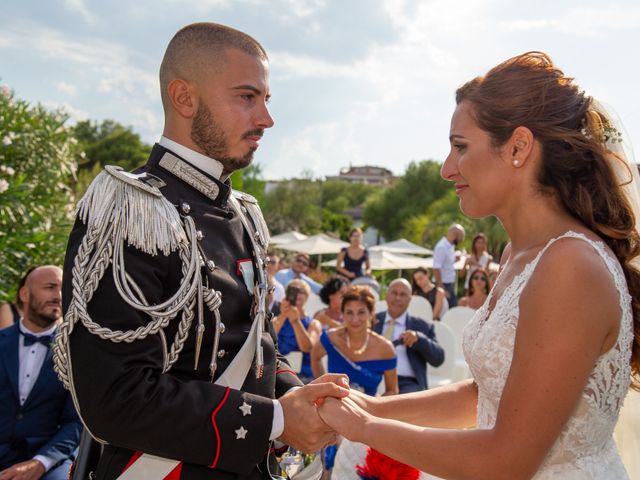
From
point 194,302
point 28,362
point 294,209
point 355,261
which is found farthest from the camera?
point 294,209

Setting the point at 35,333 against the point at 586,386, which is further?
the point at 35,333

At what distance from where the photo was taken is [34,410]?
390cm

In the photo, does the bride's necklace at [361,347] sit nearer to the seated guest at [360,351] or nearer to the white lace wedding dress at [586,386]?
the seated guest at [360,351]

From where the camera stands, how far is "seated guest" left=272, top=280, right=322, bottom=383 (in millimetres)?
6230

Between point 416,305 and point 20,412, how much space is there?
5.46 metres

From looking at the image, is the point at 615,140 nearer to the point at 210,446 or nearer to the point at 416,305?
the point at 210,446

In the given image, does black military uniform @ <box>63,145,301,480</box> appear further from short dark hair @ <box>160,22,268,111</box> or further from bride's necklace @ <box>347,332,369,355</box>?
bride's necklace @ <box>347,332,369,355</box>

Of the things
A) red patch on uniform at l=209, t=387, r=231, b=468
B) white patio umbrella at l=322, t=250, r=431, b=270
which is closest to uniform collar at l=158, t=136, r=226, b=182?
red patch on uniform at l=209, t=387, r=231, b=468

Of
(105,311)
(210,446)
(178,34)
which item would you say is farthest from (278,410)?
(178,34)

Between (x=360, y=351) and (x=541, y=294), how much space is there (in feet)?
12.6

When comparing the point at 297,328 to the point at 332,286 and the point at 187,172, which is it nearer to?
the point at 332,286

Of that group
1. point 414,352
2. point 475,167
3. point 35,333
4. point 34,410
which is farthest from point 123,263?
point 414,352

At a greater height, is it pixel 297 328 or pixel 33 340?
pixel 297 328

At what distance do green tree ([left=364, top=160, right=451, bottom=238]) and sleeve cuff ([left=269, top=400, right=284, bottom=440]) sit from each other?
52125 mm
